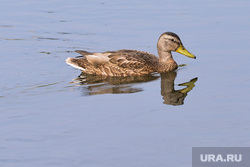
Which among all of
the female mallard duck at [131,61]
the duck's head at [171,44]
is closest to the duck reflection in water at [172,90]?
the female mallard duck at [131,61]

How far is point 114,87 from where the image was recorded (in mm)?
11531

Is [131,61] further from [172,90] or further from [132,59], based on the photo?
[172,90]

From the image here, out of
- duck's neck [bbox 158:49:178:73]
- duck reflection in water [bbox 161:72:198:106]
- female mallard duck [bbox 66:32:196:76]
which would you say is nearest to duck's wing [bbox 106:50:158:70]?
female mallard duck [bbox 66:32:196:76]

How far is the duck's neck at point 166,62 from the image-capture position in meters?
12.9

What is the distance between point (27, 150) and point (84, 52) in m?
5.38

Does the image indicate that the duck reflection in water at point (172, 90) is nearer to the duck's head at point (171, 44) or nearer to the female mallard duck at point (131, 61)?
the female mallard duck at point (131, 61)

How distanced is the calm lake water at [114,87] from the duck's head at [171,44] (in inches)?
14.4

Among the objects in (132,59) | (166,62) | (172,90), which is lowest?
(172,90)

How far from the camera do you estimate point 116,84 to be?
11.8m

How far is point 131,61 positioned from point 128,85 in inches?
43.4

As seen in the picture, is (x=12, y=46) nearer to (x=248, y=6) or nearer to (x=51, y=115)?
(x=51, y=115)

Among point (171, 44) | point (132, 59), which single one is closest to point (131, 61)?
point (132, 59)

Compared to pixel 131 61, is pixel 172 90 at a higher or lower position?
lower

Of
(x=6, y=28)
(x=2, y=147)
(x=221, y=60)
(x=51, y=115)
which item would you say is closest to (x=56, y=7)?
(x=6, y=28)
